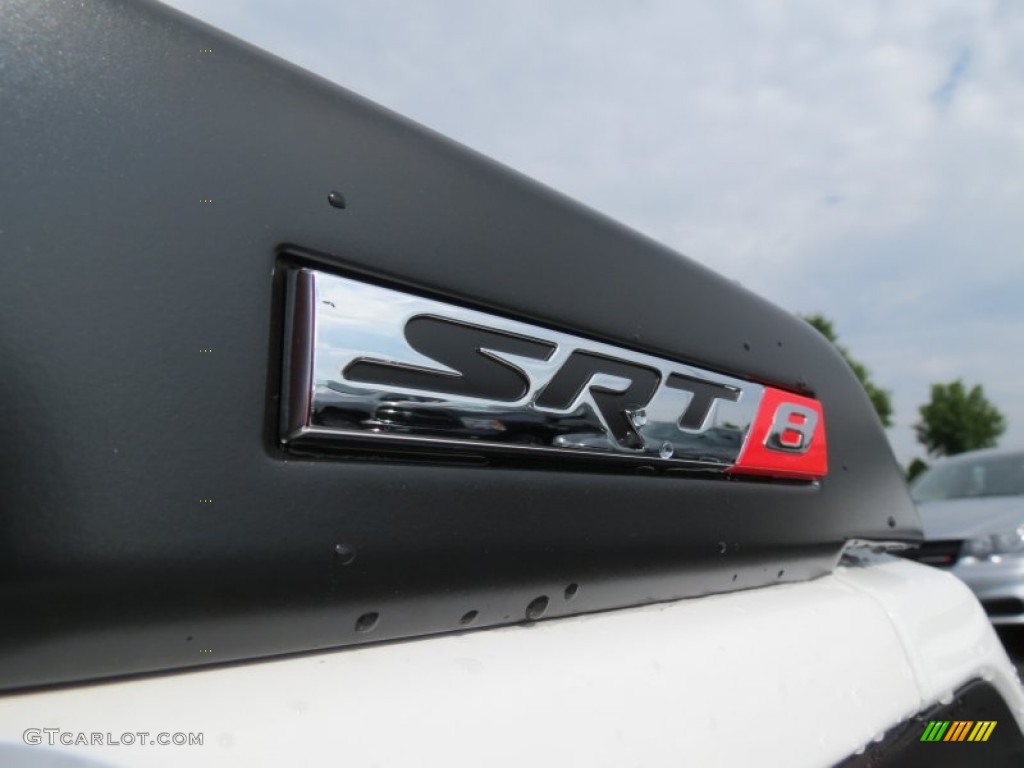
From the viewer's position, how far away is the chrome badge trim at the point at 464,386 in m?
0.77

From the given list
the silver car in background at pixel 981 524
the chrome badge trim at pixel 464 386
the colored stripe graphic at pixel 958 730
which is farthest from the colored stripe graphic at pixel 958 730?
the silver car in background at pixel 981 524

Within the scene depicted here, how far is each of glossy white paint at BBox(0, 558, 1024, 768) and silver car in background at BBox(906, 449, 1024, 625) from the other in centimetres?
419

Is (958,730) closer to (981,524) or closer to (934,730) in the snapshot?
(934,730)

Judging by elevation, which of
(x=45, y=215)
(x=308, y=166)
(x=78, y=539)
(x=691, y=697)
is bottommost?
(x=691, y=697)

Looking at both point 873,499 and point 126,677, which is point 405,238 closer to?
point 126,677

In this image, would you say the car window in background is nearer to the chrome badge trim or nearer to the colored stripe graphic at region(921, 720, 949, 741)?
the colored stripe graphic at region(921, 720, 949, 741)

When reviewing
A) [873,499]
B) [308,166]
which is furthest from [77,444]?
[873,499]

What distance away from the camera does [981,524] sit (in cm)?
637

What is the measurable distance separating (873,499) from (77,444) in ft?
4.67

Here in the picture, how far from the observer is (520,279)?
0.98 meters

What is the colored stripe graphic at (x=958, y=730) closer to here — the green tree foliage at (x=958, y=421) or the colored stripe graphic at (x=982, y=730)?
the colored stripe graphic at (x=982, y=730)
